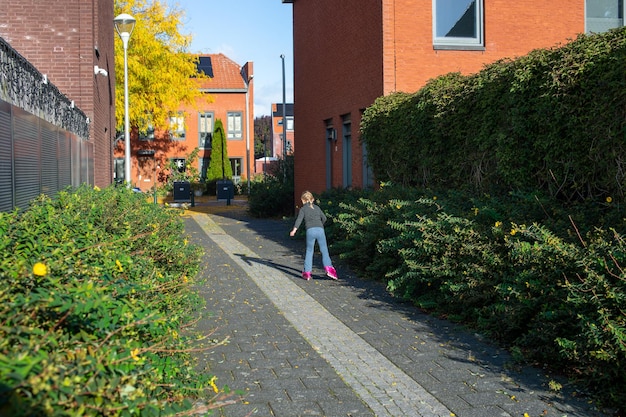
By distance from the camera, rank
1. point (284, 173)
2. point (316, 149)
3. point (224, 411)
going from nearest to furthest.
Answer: point (224, 411)
point (316, 149)
point (284, 173)

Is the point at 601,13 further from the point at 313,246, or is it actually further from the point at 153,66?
the point at 153,66

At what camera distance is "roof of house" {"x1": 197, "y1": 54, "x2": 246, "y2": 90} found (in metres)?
53.4

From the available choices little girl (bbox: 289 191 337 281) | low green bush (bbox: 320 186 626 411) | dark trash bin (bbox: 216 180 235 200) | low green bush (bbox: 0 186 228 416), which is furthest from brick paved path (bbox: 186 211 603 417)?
dark trash bin (bbox: 216 180 235 200)

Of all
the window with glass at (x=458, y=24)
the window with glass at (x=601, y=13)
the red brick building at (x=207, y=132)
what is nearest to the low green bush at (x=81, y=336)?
the window with glass at (x=458, y=24)

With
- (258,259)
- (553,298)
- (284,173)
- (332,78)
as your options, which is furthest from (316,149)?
(553,298)

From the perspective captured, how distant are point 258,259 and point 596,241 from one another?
8928 mm

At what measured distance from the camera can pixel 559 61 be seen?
7.61 m

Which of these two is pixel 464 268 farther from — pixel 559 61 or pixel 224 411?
pixel 224 411

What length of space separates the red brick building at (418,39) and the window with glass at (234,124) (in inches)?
1363

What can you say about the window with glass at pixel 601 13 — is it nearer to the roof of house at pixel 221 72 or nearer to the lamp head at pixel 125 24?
the lamp head at pixel 125 24

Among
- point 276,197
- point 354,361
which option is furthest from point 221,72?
point 354,361

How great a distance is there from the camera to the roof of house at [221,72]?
53438 mm

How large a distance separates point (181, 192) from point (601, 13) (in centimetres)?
2690

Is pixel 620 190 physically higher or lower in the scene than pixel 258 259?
higher
